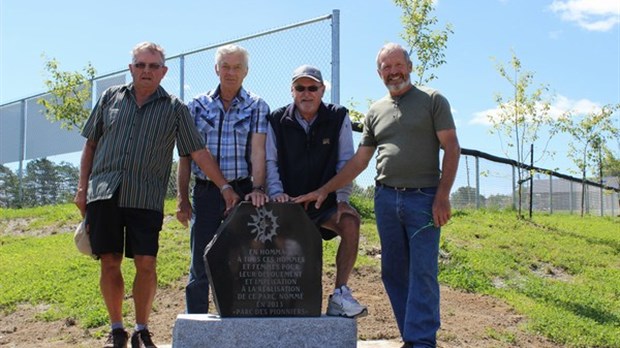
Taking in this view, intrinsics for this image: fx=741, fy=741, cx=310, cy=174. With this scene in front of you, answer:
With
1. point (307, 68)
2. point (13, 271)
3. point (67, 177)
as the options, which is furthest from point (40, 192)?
point (307, 68)

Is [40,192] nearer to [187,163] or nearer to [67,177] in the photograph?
[67,177]

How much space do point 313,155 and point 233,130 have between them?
0.66 m

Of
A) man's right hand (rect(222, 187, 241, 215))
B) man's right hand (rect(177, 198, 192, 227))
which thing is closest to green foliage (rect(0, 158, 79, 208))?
man's right hand (rect(177, 198, 192, 227))

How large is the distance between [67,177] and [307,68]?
11.9 meters

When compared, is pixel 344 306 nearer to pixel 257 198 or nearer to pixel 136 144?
pixel 257 198

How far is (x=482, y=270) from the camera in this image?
32.0ft

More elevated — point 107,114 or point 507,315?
point 107,114

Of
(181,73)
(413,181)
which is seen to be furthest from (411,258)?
(181,73)

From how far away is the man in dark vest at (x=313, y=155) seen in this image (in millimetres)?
5289

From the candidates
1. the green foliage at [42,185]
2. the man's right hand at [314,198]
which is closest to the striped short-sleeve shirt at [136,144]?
the man's right hand at [314,198]

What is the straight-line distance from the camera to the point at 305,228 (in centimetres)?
519

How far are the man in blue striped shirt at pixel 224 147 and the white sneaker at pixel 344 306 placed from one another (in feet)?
3.27

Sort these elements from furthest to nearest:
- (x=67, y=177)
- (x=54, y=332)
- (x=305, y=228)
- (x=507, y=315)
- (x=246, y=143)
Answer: (x=67, y=177), (x=507, y=315), (x=54, y=332), (x=246, y=143), (x=305, y=228)

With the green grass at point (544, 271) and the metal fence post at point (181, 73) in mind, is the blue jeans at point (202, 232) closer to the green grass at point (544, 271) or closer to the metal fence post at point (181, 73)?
the green grass at point (544, 271)
